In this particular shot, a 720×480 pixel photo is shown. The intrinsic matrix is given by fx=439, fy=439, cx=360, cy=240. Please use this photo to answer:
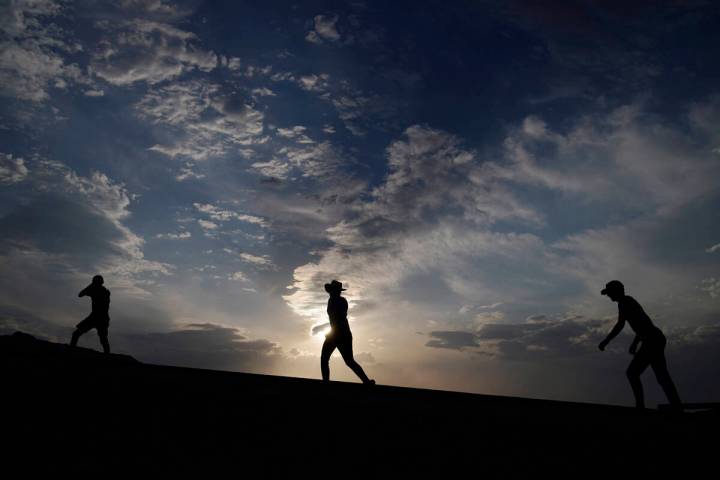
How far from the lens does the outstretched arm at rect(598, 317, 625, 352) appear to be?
24.7 ft

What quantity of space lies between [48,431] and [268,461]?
5.26 ft

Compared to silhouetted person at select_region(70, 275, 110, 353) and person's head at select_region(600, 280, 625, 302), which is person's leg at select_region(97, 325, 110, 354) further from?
person's head at select_region(600, 280, 625, 302)

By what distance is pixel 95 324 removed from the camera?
34.7 feet

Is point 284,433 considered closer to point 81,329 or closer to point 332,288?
point 332,288

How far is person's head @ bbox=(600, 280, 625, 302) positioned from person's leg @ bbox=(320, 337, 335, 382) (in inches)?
196

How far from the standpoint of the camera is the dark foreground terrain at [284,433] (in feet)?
9.56

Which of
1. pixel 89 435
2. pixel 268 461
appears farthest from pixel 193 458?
pixel 89 435

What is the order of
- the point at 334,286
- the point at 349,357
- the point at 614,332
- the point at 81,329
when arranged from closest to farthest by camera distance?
the point at 614,332, the point at 349,357, the point at 334,286, the point at 81,329

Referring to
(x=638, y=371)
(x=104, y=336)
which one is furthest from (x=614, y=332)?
(x=104, y=336)

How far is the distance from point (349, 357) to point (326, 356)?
45 cm

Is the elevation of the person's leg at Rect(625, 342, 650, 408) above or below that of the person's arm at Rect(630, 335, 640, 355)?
below

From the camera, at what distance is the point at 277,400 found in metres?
4.62

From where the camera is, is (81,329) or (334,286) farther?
(81,329)

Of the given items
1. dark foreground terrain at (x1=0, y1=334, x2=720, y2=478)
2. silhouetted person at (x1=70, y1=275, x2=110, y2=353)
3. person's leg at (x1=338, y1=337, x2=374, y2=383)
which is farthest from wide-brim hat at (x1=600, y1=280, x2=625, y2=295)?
silhouetted person at (x1=70, y1=275, x2=110, y2=353)
